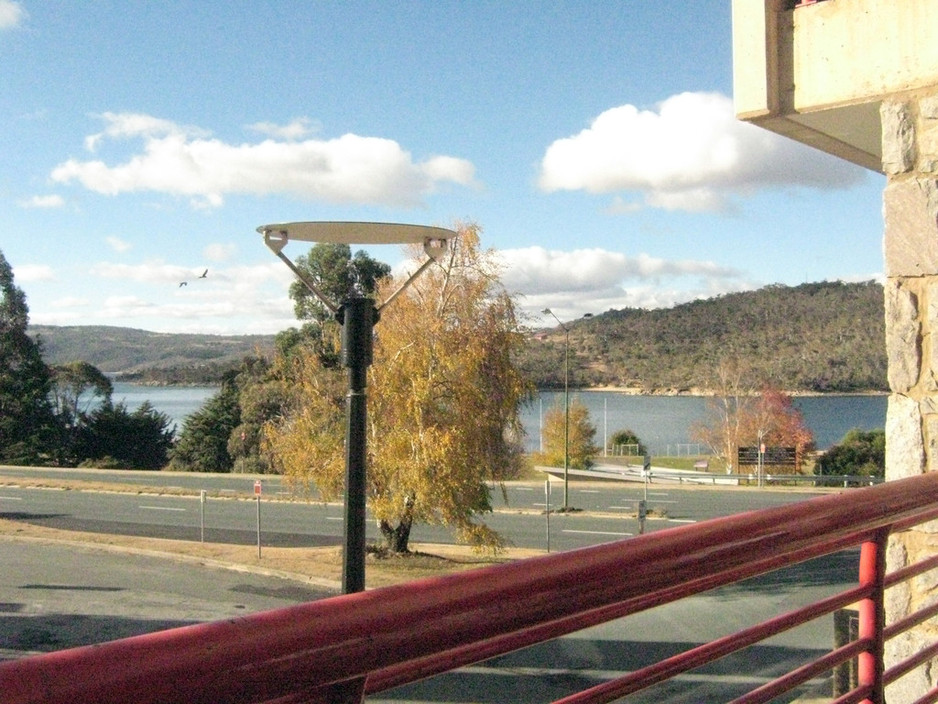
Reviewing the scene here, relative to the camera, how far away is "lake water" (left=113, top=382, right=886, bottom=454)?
89.5 m

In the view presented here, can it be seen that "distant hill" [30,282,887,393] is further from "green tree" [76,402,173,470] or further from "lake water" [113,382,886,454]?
"green tree" [76,402,173,470]

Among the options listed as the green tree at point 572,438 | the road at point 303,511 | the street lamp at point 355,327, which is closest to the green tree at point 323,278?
the road at point 303,511

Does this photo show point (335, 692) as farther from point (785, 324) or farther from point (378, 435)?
point (785, 324)

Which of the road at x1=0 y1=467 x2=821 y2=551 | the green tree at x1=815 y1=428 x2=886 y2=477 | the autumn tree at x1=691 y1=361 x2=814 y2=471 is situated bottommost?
the road at x1=0 y1=467 x2=821 y2=551

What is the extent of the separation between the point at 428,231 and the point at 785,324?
312 ft

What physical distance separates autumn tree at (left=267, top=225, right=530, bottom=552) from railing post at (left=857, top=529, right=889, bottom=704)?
17846 millimetres

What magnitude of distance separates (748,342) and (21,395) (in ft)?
228

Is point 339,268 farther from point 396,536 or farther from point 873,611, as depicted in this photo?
point 873,611

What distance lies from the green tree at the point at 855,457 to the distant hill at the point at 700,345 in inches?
776

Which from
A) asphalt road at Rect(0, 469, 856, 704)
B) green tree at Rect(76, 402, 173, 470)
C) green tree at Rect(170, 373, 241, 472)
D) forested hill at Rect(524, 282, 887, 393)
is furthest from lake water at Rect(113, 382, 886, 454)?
asphalt road at Rect(0, 469, 856, 704)

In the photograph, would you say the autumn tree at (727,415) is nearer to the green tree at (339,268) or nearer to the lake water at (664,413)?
the lake water at (664,413)

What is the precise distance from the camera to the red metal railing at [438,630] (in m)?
0.96

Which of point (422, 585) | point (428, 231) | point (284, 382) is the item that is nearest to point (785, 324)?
point (284, 382)

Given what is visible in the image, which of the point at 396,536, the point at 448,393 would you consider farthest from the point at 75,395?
the point at 448,393
